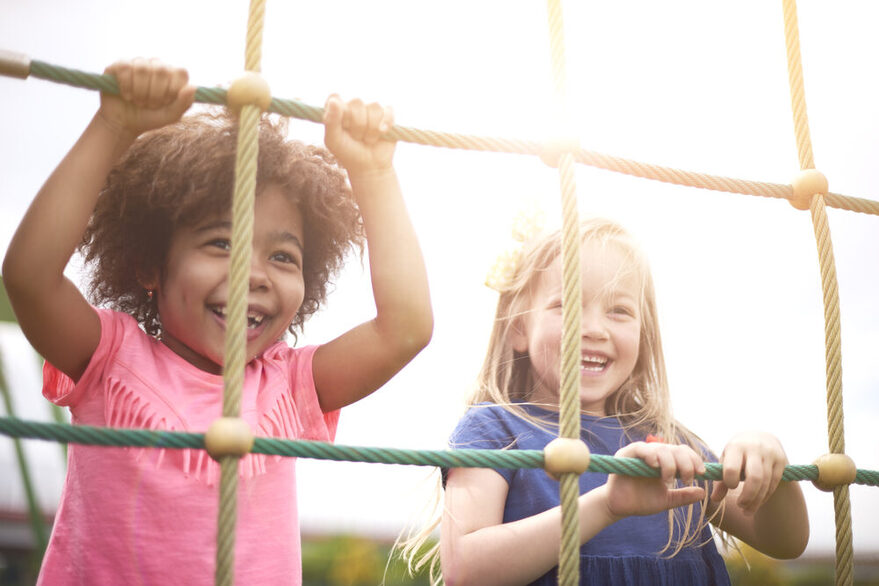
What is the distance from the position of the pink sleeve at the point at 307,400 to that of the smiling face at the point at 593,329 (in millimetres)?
298

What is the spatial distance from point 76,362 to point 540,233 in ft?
2.12

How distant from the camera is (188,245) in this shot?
976 mm

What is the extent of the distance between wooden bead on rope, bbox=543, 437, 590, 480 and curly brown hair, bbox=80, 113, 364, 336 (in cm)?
45

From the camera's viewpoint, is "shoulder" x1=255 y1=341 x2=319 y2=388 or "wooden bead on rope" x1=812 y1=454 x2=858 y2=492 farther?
"shoulder" x1=255 y1=341 x2=319 y2=388

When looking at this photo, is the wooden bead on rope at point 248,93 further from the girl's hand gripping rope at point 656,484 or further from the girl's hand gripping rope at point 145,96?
the girl's hand gripping rope at point 656,484

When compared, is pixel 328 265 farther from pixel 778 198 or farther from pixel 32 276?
pixel 778 198

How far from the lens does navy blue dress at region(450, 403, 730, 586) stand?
0.99m

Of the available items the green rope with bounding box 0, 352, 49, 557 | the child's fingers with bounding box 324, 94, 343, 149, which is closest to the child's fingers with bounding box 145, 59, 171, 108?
the child's fingers with bounding box 324, 94, 343, 149

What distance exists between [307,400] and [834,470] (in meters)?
0.57

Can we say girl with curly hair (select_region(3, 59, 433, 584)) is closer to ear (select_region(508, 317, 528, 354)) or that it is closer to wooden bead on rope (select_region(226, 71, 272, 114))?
wooden bead on rope (select_region(226, 71, 272, 114))

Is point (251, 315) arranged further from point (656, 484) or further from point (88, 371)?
point (656, 484)

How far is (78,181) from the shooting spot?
0.79m

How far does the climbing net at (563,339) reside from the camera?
0.69m

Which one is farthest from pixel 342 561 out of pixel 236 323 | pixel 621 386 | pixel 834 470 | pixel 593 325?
pixel 236 323
